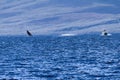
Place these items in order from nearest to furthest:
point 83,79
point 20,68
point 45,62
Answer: point 83,79 → point 20,68 → point 45,62

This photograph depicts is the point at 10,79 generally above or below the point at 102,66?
below

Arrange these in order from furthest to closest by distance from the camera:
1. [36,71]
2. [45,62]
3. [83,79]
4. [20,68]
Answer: [45,62] < [20,68] < [36,71] < [83,79]

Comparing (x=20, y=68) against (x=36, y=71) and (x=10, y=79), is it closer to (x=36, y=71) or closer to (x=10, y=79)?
(x=36, y=71)

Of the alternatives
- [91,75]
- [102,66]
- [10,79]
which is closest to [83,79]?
[91,75]

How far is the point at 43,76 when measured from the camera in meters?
63.7

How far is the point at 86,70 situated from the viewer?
69250 millimetres

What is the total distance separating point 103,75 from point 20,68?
14.9 metres

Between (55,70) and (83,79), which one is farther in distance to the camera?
(55,70)

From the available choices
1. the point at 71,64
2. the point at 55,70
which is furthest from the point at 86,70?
the point at 71,64

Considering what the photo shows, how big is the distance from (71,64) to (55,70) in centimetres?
865

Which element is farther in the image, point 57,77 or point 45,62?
point 45,62

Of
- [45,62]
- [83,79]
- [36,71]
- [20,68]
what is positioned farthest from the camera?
[45,62]

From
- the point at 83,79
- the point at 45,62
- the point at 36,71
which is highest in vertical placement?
the point at 45,62

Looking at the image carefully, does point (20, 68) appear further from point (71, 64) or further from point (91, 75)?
point (91, 75)
